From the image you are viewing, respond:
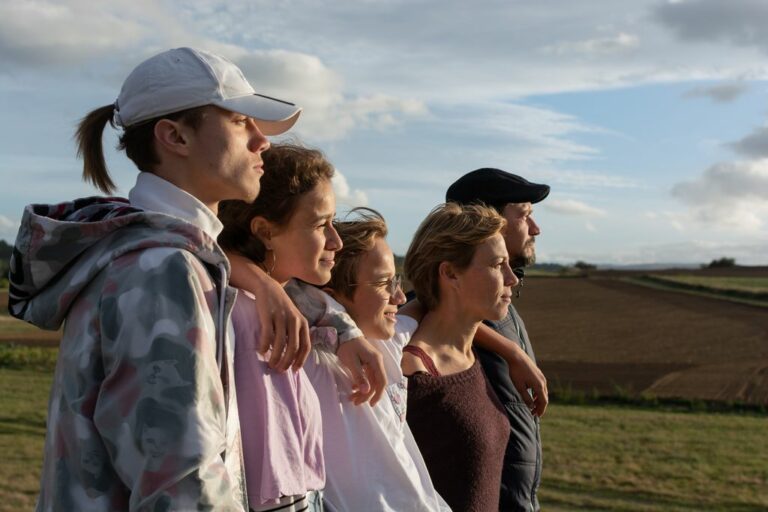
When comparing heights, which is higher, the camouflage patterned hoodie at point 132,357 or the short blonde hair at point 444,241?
the short blonde hair at point 444,241

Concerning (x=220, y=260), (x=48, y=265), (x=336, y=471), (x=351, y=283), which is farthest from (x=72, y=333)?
(x=351, y=283)

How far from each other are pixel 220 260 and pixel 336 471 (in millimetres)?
835

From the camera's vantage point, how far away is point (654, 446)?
12656 mm

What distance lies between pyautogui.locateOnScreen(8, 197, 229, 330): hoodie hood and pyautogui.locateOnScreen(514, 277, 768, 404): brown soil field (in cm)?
1834

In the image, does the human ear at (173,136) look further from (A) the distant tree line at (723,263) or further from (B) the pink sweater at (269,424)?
(A) the distant tree line at (723,263)

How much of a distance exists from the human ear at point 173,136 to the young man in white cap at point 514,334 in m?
1.77

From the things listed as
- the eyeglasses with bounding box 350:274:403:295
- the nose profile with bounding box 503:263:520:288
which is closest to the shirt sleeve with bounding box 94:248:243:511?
the eyeglasses with bounding box 350:274:403:295

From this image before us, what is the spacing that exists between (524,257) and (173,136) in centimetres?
214

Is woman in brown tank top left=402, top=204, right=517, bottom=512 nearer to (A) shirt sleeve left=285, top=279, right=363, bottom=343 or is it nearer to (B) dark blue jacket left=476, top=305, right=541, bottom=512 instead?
(B) dark blue jacket left=476, top=305, right=541, bottom=512

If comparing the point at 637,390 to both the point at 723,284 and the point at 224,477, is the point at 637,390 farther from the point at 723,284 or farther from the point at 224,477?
the point at 723,284

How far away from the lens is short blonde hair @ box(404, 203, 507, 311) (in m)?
3.21

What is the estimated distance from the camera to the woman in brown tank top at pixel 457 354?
2.94 m

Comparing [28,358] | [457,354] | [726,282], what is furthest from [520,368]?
[726,282]

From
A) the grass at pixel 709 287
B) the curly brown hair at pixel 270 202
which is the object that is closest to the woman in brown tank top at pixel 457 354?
the curly brown hair at pixel 270 202
